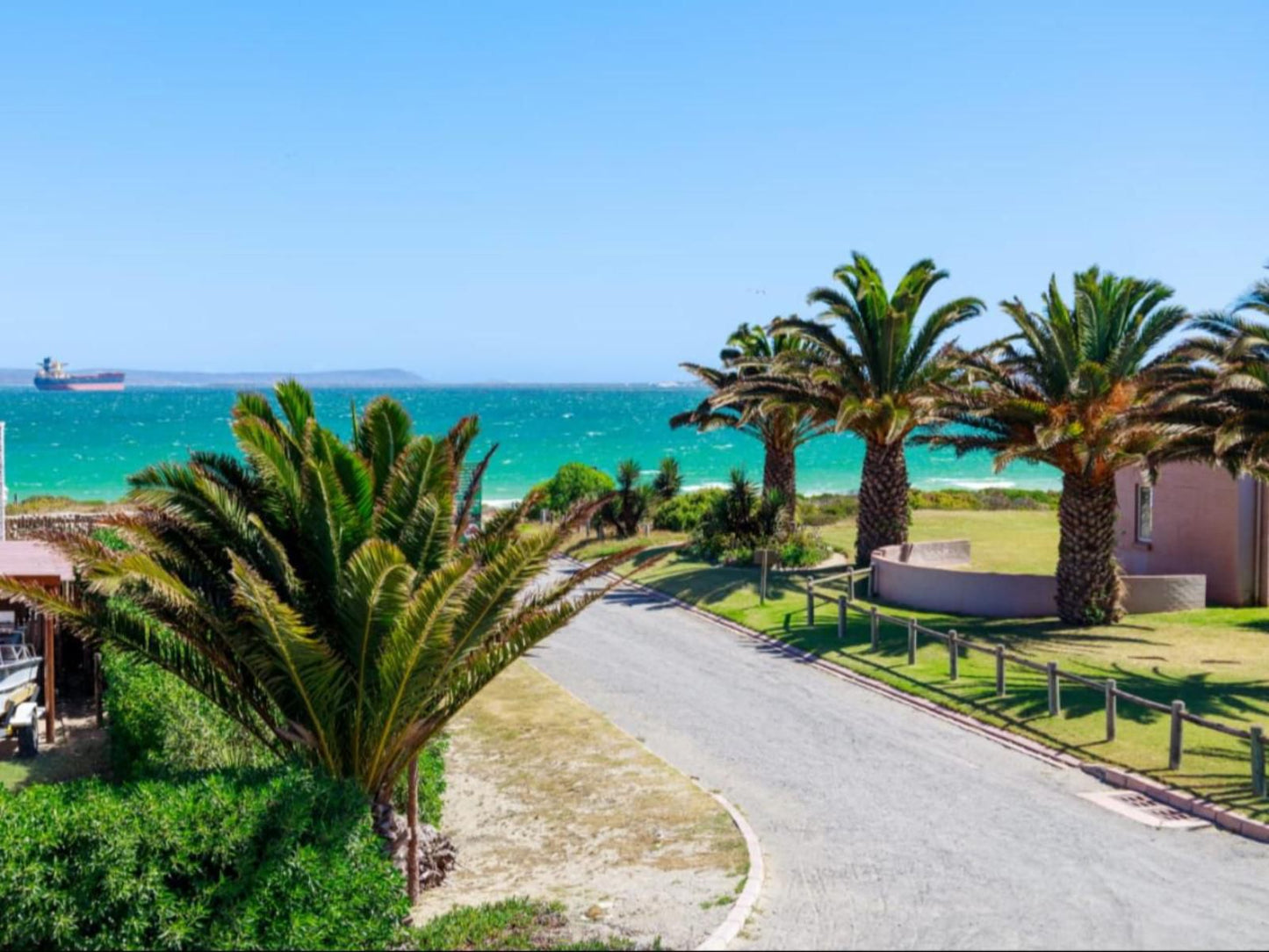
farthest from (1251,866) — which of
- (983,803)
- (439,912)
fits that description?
(439,912)

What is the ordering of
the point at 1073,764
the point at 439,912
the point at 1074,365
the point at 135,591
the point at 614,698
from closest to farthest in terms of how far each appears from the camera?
1. the point at 135,591
2. the point at 439,912
3. the point at 1073,764
4. the point at 614,698
5. the point at 1074,365

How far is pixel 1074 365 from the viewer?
2302cm

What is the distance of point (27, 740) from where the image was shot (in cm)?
1570

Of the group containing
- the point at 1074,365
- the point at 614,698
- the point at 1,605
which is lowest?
the point at 614,698

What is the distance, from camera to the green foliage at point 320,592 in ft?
32.3

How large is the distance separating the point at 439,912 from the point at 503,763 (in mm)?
4803

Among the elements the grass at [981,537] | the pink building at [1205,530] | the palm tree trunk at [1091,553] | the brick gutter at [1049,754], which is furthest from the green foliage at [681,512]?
the palm tree trunk at [1091,553]

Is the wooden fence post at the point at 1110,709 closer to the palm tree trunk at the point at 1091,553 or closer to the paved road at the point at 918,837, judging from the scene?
the paved road at the point at 918,837

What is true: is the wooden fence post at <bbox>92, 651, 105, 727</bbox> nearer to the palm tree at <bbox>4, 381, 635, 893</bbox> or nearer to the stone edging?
the palm tree at <bbox>4, 381, 635, 893</bbox>

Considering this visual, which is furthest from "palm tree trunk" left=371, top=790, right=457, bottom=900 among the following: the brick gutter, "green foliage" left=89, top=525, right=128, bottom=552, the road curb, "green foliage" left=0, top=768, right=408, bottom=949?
"green foliage" left=89, top=525, right=128, bottom=552

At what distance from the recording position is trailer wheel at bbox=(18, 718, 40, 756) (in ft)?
51.4

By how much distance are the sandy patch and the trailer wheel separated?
5.58 meters

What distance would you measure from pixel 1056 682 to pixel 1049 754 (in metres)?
1.88

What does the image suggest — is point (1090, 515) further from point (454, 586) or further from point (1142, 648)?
point (454, 586)
